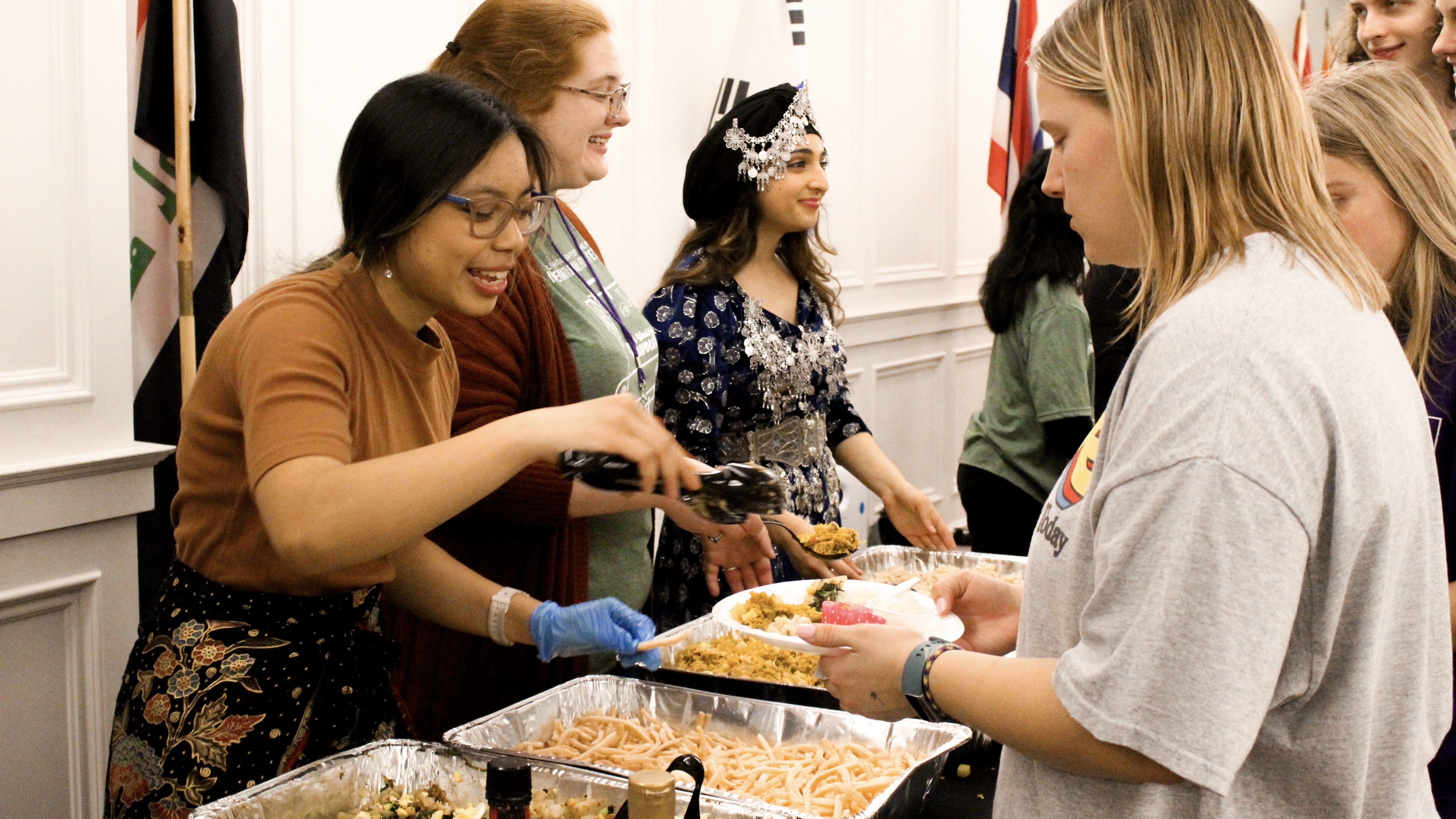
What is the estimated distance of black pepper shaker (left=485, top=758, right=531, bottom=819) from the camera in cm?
111

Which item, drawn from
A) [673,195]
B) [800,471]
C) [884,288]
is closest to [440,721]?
[800,471]

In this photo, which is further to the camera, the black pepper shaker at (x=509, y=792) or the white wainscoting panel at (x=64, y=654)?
the white wainscoting panel at (x=64, y=654)

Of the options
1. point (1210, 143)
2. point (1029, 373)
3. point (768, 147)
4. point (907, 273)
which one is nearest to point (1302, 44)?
point (907, 273)

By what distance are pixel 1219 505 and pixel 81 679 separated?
6.16 ft

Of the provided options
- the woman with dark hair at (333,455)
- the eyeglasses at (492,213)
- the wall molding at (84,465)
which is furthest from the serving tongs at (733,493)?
the wall molding at (84,465)

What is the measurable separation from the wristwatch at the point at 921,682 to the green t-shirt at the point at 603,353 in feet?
2.97

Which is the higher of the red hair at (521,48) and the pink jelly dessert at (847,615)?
the red hair at (521,48)

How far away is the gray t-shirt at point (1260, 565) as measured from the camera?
77 centimetres

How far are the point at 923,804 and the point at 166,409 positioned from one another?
147 centimetres

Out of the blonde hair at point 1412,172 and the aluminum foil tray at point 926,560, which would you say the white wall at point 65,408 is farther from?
the blonde hair at point 1412,172

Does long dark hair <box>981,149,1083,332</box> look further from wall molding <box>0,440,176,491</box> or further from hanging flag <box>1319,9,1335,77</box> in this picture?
wall molding <box>0,440,176,491</box>

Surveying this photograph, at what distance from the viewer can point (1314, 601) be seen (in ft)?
2.71

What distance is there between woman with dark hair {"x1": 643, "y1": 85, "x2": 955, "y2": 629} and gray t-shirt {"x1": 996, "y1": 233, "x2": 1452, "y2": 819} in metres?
1.34

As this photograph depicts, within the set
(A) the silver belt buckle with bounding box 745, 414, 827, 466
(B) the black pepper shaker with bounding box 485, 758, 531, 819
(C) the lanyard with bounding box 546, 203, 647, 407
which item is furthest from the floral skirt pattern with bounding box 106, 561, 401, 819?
(A) the silver belt buckle with bounding box 745, 414, 827, 466
